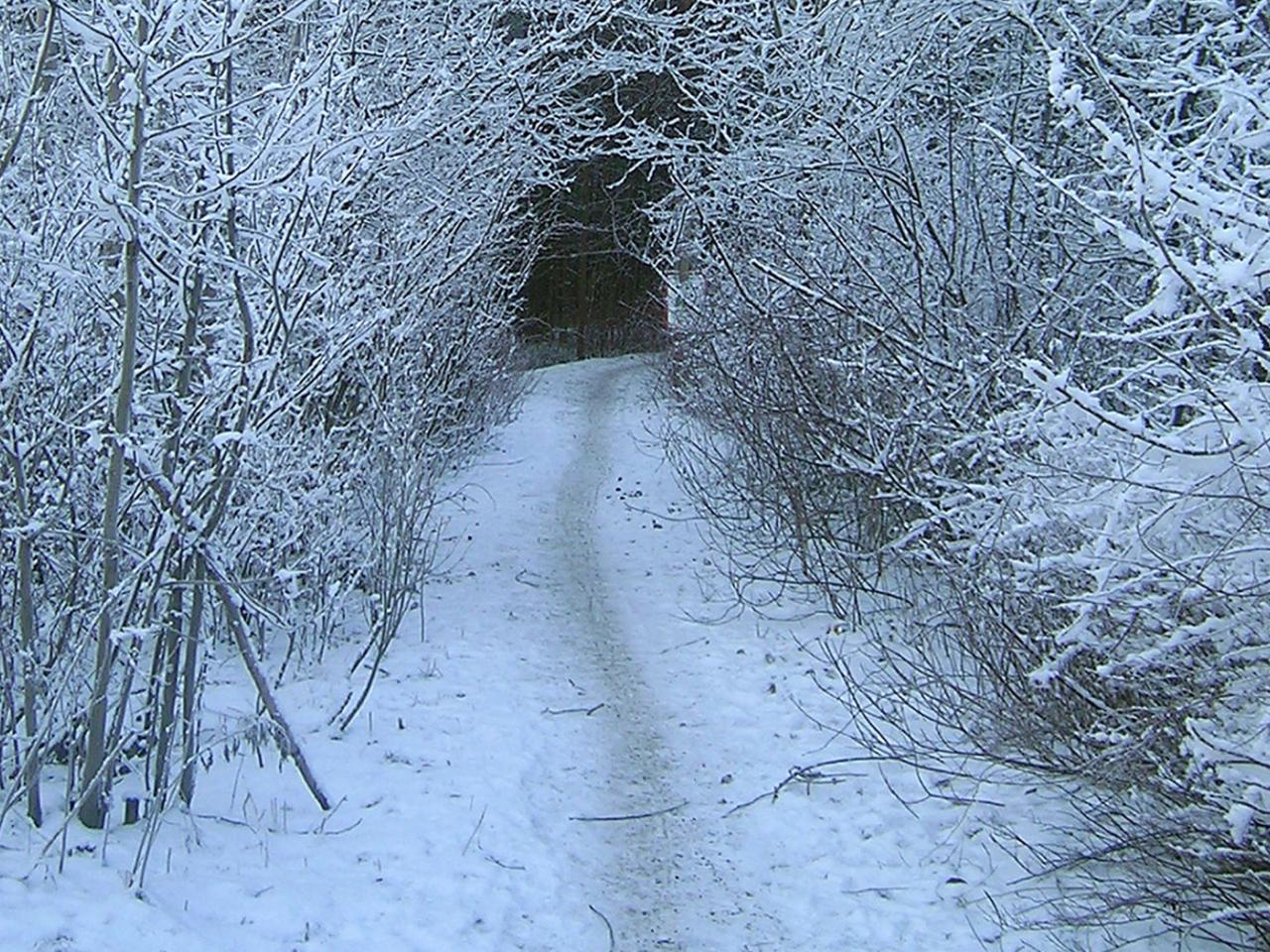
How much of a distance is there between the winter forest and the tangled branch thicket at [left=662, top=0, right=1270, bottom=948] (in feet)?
0.12

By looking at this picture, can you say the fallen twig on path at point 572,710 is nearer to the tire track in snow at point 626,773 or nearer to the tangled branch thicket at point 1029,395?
the tire track in snow at point 626,773

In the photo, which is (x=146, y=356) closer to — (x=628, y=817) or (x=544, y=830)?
(x=544, y=830)

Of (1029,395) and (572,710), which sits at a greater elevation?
(1029,395)

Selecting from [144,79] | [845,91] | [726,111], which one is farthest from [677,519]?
[144,79]

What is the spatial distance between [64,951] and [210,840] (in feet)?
3.41

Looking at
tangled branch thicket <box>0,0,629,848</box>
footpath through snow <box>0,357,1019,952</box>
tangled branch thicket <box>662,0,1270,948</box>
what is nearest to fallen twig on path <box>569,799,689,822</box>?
footpath through snow <box>0,357,1019,952</box>

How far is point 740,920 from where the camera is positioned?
4668 mm

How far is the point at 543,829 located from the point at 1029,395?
3.49 metres

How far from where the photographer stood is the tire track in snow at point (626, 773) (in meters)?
4.72

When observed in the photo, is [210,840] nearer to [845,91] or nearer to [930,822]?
[930,822]

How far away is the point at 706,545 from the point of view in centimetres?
995

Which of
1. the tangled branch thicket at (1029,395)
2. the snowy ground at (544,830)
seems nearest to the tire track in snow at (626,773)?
the snowy ground at (544,830)

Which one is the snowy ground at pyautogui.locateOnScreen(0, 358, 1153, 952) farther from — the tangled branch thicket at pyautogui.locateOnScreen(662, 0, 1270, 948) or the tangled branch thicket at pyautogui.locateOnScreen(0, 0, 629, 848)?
the tangled branch thicket at pyautogui.locateOnScreen(662, 0, 1270, 948)

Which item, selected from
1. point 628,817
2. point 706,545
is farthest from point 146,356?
point 706,545
